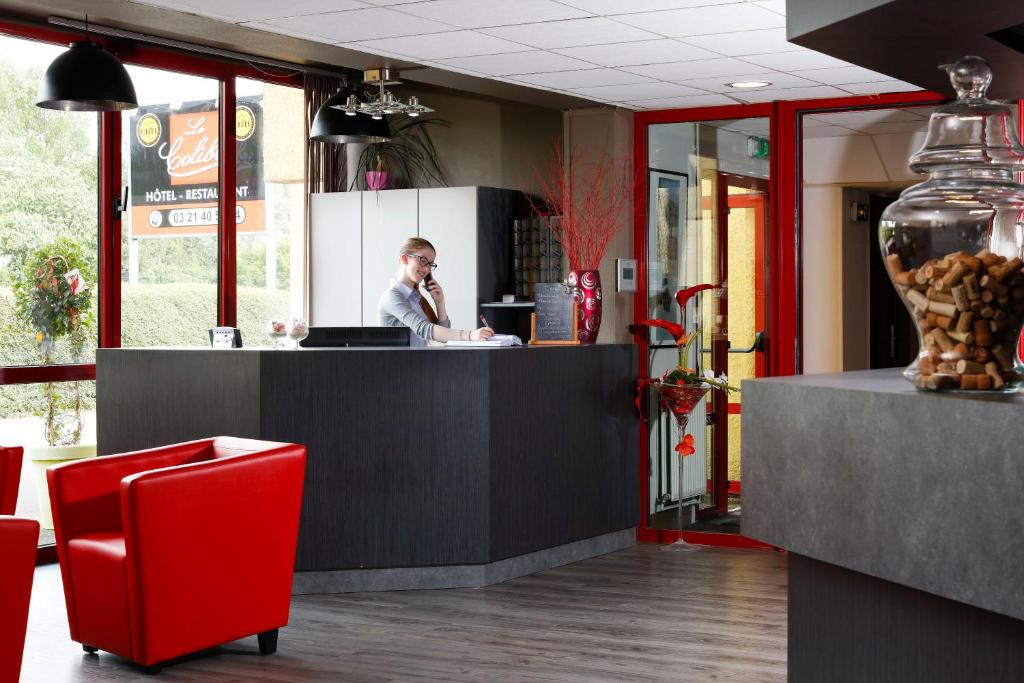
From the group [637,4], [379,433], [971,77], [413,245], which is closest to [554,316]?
[413,245]

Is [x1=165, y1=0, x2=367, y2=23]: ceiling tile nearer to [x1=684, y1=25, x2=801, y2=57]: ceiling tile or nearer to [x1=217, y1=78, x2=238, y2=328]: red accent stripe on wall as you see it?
[x1=684, y1=25, x2=801, y2=57]: ceiling tile

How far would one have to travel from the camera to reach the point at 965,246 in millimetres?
2180

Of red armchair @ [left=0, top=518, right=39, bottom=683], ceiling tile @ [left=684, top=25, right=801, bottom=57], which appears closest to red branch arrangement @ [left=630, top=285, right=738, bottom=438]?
ceiling tile @ [left=684, top=25, right=801, bottom=57]

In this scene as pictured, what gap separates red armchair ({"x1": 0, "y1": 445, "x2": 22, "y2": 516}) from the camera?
4.81 m

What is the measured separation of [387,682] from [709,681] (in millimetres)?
1238

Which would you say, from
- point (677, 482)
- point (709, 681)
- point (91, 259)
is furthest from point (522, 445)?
point (91, 259)

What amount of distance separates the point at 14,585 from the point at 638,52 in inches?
144

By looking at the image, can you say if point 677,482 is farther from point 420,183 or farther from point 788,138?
point 420,183

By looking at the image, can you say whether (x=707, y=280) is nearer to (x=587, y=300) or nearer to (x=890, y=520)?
(x=587, y=300)

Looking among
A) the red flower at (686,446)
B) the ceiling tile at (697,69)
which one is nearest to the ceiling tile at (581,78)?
the ceiling tile at (697,69)

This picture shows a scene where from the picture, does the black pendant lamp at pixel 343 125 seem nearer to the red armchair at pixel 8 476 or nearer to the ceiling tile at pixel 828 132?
the ceiling tile at pixel 828 132

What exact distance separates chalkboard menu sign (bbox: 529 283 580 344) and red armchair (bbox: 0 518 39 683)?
12.3ft

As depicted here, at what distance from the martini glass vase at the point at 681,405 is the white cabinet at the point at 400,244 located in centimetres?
167

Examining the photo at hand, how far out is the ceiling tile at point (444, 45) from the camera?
534 centimetres
